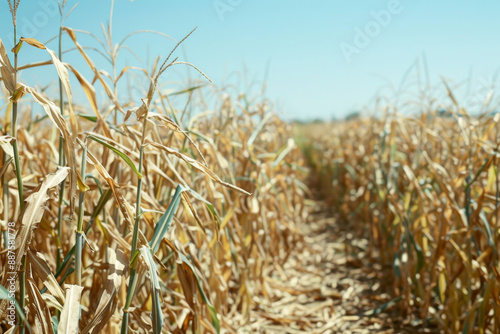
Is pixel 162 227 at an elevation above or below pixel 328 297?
above

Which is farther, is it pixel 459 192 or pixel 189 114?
pixel 189 114

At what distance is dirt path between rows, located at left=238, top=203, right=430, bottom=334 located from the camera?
2016mm

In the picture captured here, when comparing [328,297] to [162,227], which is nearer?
[162,227]

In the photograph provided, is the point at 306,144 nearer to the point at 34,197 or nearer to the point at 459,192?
the point at 459,192

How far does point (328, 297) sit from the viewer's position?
2373 millimetres

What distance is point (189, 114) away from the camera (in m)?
1.97

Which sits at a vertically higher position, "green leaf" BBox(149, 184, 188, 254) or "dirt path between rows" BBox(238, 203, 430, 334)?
"green leaf" BBox(149, 184, 188, 254)

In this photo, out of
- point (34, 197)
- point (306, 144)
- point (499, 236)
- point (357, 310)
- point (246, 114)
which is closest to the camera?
point (34, 197)

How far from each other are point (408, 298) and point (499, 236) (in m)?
0.61

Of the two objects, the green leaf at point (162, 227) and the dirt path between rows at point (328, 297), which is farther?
the dirt path between rows at point (328, 297)

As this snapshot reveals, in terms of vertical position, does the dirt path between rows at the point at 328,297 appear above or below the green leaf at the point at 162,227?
below

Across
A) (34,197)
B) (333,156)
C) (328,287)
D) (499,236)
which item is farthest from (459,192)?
(333,156)

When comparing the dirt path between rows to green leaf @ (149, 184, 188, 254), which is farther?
the dirt path between rows

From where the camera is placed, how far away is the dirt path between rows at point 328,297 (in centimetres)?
202
